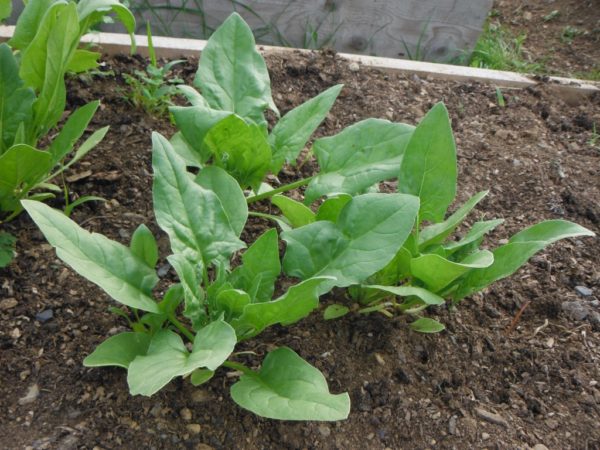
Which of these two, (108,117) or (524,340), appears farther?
(108,117)

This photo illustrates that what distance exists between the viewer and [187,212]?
56.7 inches

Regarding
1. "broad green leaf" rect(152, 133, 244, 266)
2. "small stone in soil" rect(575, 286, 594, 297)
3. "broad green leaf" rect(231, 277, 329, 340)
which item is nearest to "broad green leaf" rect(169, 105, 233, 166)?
"broad green leaf" rect(152, 133, 244, 266)

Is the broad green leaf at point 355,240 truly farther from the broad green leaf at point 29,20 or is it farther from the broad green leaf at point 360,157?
the broad green leaf at point 29,20

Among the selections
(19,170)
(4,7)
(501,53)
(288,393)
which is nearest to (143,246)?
(19,170)

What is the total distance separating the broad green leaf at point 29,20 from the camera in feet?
5.76

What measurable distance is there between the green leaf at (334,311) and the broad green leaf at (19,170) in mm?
784

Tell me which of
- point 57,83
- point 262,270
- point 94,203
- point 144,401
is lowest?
point 144,401

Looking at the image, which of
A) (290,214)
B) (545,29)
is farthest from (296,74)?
(545,29)

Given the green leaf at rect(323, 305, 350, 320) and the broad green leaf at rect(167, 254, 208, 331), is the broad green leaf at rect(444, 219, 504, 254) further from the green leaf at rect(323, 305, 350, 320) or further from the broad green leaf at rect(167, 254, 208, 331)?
the broad green leaf at rect(167, 254, 208, 331)

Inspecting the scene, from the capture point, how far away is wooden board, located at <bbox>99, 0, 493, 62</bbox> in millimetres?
3113

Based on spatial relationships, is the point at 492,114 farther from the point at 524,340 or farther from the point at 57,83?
the point at 57,83

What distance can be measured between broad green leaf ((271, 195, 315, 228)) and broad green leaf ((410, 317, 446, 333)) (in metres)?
0.37

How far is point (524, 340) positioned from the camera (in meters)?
1.73

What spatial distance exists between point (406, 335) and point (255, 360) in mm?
404
